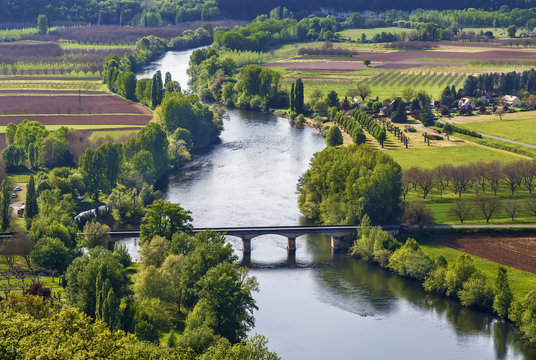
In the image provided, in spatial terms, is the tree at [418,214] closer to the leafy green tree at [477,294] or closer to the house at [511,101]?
the leafy green tree at [477,294]

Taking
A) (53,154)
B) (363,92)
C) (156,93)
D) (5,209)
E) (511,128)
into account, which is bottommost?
(5,209)

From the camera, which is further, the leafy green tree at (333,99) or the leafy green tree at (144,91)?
the leafy green tree at (333,99)

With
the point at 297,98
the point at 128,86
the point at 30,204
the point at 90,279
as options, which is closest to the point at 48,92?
the point at 128,86

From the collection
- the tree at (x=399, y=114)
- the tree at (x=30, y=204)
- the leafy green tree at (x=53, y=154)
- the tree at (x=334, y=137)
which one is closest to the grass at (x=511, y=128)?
the tree at (x=399, y=114)

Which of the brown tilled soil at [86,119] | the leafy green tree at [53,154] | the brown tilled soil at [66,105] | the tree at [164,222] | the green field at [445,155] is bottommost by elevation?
the tree at [164,222]

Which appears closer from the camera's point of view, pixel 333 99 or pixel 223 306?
pixel 223 306

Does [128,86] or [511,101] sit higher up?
[128,86]

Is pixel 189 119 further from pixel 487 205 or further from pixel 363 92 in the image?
pixel 487 205
